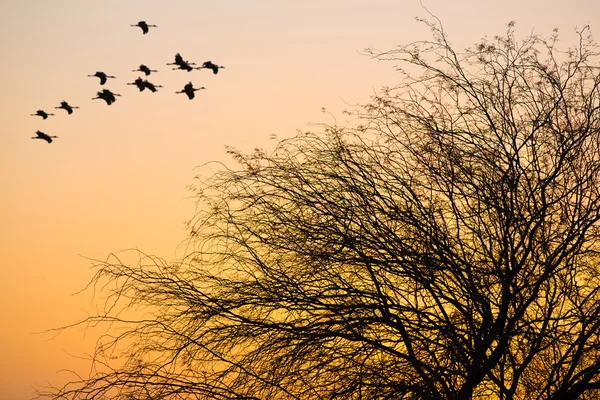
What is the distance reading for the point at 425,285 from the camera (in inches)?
305

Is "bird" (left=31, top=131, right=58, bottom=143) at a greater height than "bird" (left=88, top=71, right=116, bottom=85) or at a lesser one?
lesser

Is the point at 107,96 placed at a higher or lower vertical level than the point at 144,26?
lower

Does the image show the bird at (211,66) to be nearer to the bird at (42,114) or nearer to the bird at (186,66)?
the bird at (186,66)

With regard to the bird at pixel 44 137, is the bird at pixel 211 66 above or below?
above

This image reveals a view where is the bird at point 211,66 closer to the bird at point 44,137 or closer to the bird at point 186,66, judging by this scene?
the bird at point 186,66

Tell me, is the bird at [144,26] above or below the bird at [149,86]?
above

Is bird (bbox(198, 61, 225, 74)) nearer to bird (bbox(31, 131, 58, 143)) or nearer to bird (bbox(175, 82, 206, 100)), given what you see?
bird (bbox(175, 82, 206, 100))

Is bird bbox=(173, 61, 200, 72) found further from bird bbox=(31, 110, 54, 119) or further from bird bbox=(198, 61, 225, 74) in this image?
bird bbox=(31, 110, 54, 119)

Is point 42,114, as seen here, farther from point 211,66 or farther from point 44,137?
point 211,66

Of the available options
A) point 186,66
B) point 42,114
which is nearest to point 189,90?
point 186,66

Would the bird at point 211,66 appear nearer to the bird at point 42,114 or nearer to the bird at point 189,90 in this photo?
the bird at point 189,90

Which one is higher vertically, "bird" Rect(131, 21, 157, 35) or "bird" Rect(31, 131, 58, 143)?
"bird" Rect(131, 21, 157, 35)

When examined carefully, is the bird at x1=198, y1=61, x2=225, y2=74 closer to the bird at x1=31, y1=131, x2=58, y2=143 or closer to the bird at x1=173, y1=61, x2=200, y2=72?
the bird at x1=173, y1=61, x2=200, y2=72

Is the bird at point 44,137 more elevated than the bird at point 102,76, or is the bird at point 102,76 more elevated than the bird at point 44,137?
the bird at point 102,76
